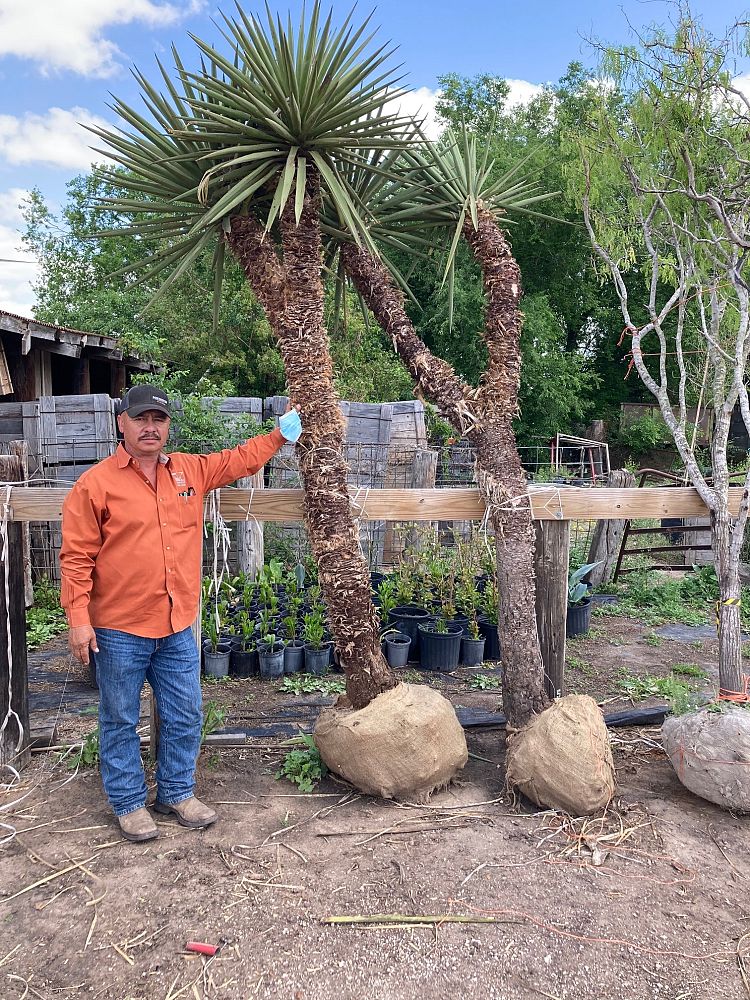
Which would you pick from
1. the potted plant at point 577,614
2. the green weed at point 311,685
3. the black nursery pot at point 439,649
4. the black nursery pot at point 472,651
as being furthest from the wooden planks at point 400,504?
the potted plant at point 577,614

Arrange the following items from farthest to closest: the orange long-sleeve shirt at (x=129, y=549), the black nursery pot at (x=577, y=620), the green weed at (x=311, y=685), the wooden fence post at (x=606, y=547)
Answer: the wooden fence post at (x=606, y=547) → the black nursery pot at (x=577, y=620) → the green weed at (x=311, y=685) → the orange long-sleeve shirt at (x=129, y=549)

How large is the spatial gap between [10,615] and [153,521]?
4.33ft

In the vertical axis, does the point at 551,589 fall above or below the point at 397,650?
above

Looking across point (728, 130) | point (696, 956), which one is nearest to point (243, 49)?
point (728, 130)

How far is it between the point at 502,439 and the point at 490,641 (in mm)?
3192

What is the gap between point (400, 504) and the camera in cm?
390

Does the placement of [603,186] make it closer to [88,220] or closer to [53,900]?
[53,900]

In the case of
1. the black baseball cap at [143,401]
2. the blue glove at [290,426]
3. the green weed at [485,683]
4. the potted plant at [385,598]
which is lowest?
the green weed at [485,683]

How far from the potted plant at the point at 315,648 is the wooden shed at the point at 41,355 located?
5583mm

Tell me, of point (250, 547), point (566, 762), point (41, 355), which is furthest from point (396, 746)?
point (41, 355)

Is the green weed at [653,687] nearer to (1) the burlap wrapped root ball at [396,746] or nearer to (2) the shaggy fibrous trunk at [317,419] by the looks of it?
(1) the burlap wrapped root ball at [396,746]

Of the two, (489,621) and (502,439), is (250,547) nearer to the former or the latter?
(489,621)

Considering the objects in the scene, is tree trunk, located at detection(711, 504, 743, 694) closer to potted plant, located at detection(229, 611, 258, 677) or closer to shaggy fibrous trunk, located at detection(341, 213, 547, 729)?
shaggy fibrous trunk, located at detection(341, 213, 547, 729)

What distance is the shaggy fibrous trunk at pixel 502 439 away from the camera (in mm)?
3729
